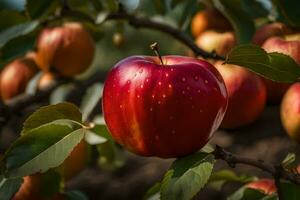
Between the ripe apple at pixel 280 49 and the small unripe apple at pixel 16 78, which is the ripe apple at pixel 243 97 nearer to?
the ripe apple at pixel 280 49

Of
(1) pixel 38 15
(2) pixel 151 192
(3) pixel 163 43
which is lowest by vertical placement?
(3) pixel 163 43

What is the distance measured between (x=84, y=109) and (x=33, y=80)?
0.29 meters

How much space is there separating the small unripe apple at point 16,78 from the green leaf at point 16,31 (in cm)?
26

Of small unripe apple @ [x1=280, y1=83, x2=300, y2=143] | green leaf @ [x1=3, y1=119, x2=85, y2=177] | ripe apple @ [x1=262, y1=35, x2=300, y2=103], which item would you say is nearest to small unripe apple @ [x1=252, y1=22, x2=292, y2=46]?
ripe apple @ [x1=262, y1=35, x2=300, y2=103]

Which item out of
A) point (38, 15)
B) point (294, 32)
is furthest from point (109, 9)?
point (294, 32)

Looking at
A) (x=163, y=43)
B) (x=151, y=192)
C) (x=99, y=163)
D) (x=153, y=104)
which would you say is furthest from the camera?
(x=163, y=43)

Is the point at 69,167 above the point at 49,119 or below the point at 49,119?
below

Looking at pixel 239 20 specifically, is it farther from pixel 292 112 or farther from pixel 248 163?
pixel 248 163

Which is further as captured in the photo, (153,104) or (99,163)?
(99,163)

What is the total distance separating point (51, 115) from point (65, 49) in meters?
0.55

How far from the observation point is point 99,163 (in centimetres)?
108

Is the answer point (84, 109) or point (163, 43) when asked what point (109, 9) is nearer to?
point (84, 109)

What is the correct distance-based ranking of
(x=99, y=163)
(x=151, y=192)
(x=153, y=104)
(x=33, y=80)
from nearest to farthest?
(x=153, y=104), (x=151, y=192), (x=99, y=163), (x=33, y=80)

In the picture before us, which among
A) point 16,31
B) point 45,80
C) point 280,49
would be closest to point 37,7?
point 16,31
